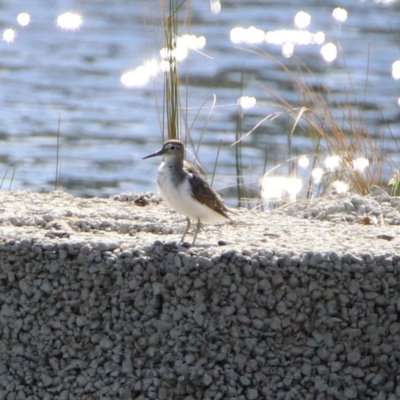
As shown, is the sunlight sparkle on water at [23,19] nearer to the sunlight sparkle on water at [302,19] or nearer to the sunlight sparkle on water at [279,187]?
the sunlight sparkle on water at [302,19]

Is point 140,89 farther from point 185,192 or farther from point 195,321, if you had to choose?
point 195,321

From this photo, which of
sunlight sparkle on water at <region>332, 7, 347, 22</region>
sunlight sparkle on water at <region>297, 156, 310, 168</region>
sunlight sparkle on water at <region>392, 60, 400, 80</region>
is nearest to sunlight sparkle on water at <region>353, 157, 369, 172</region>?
Result: sunlight sparkle on water at <region>297, 156, 310, 168</region>

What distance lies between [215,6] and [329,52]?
11.1 ft

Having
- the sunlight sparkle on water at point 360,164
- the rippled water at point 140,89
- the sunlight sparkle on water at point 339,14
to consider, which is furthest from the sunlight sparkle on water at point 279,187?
the sunlight sparkle on water at point 339,14

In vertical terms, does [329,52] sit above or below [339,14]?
below

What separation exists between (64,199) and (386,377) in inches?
101

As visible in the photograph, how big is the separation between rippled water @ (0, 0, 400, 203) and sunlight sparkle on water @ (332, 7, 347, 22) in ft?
0.46

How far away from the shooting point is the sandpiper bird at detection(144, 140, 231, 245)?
16.1 ft

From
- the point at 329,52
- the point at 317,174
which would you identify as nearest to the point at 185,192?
the point at 317,174

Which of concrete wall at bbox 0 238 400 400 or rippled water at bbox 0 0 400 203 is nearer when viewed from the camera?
concrete wall at bbox 0 238 400 400

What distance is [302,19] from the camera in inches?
742

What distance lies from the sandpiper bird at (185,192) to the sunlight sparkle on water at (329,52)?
1159cm

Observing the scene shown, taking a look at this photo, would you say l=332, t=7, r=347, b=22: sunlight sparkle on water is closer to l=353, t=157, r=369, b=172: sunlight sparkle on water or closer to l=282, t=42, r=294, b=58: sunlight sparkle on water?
l=282, t=42, r=294, b=58: sunlight sparkle on water

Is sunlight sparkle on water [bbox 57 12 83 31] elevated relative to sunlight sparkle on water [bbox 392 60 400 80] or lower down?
elevated
